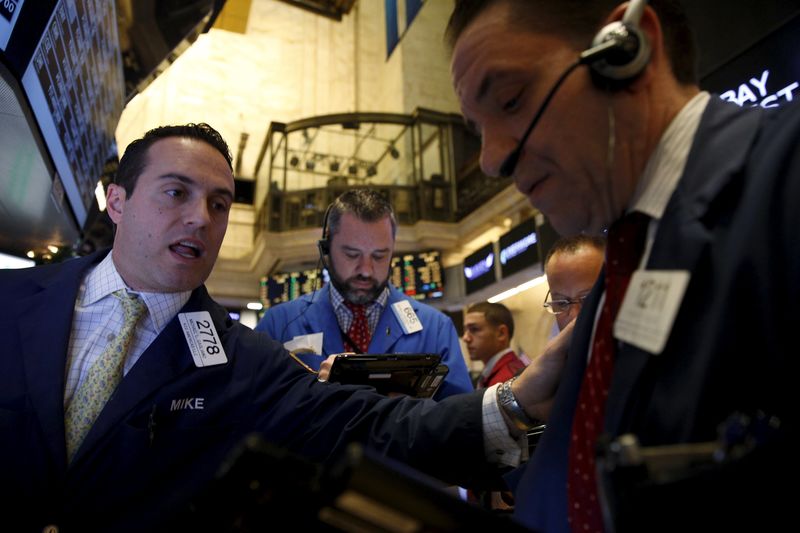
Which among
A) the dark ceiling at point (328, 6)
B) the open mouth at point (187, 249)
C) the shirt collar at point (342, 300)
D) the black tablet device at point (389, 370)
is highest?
the dark ceiling at point (328, 6)

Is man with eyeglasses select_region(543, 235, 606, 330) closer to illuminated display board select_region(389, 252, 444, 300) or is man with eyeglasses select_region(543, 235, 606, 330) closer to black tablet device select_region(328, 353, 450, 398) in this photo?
black tablet device select_region(328, 353, 450, 398)

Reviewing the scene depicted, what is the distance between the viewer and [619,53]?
716mm

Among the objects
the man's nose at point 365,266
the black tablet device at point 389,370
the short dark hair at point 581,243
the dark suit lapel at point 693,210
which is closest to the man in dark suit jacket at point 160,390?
the black tablet device at point 389,370

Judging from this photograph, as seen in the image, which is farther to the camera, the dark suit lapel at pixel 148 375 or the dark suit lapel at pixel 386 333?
the dark suit lapel at pixel 386 333

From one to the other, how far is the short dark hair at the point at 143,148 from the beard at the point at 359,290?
34.0 inches

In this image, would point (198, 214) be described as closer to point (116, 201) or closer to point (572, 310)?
point (116, 201)

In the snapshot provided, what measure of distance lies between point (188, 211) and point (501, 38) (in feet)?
3.28

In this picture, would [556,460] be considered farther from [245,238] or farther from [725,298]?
[245,238]

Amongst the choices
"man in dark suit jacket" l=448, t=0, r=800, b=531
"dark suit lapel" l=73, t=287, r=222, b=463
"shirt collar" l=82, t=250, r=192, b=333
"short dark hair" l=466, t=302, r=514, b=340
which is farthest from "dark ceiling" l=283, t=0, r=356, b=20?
"man in dark suit jacket" l=448, t=0, r=800, b=531

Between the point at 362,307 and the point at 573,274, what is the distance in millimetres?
926

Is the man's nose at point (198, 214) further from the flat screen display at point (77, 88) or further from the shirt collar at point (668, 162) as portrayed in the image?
the shirt collar at point (668, 162)

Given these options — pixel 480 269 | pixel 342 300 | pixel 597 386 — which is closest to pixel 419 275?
pixel 480 269

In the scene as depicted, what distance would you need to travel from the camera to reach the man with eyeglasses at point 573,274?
196 centimetres

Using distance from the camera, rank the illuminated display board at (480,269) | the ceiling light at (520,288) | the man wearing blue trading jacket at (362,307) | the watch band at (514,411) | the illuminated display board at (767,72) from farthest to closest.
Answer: the illuminated display board at (480,269) < the ceiling light at (520,288) < the man wearing blue trading jacket at (362,307) < the illuminated display board at (767,72) < the watch band at (514,411)
